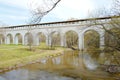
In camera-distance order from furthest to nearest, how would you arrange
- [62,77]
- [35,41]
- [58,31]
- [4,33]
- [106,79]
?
[4,33]
[35,41]
[58,31]
[62,77]
[106,79]

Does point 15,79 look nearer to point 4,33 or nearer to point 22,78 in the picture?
point 22,78

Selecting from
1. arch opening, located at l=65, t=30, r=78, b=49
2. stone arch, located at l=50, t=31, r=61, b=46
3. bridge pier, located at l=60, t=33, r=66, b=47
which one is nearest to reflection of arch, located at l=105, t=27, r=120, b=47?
stone arch, located at l=50, t=31, r=61, b=46

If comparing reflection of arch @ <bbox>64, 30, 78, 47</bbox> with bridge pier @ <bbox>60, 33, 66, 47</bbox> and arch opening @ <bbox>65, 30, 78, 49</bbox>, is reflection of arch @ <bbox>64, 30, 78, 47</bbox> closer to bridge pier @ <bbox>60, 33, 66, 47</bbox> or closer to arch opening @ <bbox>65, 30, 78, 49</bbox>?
arch opening @ <bbox>65, 30, 78, 49</bbox>

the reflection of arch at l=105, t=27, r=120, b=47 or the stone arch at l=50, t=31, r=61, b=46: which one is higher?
the stone arch at l=50, t=31, r=61, b=46

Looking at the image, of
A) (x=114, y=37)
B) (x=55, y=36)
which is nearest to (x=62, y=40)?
(x=55, y=36)

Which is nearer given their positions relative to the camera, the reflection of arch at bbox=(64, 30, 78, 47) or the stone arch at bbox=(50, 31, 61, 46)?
the stone arch at bbox=(50, 31, 61, 46)

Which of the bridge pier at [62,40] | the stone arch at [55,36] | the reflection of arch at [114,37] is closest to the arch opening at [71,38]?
the bridge pier at [62,40]

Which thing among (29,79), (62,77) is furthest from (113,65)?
(29,79)

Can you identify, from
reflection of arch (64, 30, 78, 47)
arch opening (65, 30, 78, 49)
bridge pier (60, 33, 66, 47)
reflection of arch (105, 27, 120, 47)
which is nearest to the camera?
reflection of arch (105, 27, 120, 47)

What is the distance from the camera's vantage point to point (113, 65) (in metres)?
A: 12.8

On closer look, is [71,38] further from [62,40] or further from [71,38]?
[62,40]

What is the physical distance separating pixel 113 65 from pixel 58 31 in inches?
943

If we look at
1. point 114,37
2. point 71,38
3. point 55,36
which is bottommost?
point 114,37

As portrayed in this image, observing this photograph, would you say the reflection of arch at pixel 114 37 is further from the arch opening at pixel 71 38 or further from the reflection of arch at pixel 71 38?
the arch opening at pixel 71 38
